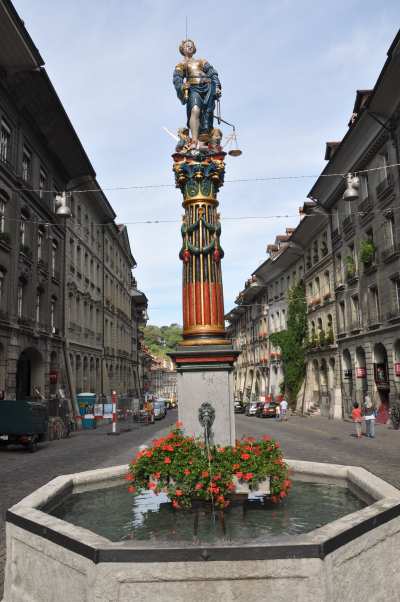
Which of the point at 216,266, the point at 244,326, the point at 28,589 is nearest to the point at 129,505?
the point at 28,589

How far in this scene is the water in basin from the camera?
551 cm

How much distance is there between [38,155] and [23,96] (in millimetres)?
3960

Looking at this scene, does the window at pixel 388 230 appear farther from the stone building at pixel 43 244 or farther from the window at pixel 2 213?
the window at pixel 2 213

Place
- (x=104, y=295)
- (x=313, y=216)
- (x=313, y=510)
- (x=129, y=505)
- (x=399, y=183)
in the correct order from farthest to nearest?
1. (x=104, y=295)
2. (x=313, y=216)
3. (x=399, y=183)
4. (x=129, y=505)
5. (x=313, y=510)

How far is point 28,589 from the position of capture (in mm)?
4543

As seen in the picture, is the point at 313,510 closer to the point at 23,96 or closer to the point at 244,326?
the point at 23,96

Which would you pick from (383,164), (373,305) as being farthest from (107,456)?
(383,164)

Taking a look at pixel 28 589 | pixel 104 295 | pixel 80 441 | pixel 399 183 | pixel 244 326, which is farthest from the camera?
pixel 244 326

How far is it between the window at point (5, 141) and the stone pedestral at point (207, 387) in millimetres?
20750

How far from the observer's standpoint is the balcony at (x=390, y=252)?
26.6 m

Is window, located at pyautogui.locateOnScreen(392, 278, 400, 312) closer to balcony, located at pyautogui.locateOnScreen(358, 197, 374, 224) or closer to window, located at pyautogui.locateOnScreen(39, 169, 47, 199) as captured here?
balcony, located at pyautogui.locateOnScreen(358, 197, 374, 224)

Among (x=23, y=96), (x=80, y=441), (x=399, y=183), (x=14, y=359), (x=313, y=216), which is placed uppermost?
(x=23, y=96)

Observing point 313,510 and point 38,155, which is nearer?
point 313,510

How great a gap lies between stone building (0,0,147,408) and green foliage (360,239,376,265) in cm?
1642
